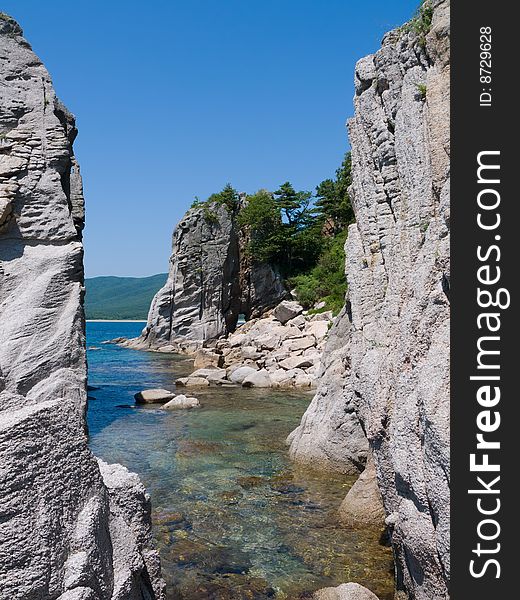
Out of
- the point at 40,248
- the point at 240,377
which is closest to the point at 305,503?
the point at 40,248

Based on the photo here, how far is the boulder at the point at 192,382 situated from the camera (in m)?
31.5

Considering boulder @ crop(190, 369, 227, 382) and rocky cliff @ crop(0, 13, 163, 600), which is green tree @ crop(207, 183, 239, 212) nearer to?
boulder @ crop(190, 369, 227, 382)

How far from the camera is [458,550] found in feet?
15.5

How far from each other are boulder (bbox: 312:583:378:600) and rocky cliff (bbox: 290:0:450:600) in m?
0.48

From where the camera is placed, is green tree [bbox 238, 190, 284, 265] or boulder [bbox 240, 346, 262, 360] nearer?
boulder [bbox 240, 346, 262, 360]

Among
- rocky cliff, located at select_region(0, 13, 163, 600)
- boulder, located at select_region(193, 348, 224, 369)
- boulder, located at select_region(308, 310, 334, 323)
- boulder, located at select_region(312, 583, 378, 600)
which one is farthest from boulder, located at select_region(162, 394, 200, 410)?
boulder, located at select_region(312, 583, 378, 600)

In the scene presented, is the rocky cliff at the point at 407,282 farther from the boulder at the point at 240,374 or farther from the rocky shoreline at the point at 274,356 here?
the boulder at the point at 240,374

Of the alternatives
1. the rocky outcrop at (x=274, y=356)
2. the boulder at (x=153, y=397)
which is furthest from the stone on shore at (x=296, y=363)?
the boulder at (x=153, y=397)

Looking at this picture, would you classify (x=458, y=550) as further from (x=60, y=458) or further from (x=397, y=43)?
(x=397, y=43)

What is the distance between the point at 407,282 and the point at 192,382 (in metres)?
24.8

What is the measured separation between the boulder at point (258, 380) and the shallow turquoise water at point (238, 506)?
6312mm

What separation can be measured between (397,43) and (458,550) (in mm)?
8118

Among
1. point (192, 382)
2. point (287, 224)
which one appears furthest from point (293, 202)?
point (192, 382)

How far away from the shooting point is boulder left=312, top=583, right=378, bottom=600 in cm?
718
